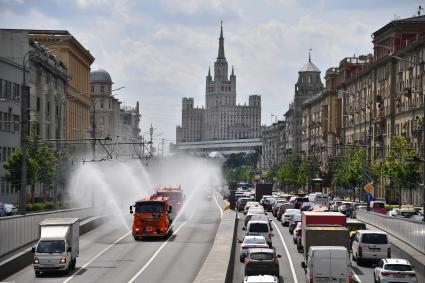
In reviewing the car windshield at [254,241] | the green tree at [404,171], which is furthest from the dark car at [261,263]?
the green tree at [404,171]

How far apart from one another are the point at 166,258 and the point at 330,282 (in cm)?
1457

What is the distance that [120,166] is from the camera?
120 meters

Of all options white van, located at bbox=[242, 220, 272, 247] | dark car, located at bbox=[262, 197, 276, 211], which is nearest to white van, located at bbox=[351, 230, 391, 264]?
white van, located at bbox=[242, 220, 272, 247]

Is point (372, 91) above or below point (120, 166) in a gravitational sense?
above

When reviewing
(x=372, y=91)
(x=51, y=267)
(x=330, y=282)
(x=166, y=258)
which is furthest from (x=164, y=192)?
(x=372, y=91)

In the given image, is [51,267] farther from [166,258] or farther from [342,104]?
[342,104]

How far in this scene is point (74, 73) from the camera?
148 metres

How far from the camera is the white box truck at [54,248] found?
40.4 metres

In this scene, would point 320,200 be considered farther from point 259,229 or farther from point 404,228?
point 404,228

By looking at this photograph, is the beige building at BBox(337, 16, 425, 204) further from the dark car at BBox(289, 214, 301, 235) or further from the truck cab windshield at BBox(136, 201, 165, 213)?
the truck cab windshield at BBox(136, 201, 165, 213)

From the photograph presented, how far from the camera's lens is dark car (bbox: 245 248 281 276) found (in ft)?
125

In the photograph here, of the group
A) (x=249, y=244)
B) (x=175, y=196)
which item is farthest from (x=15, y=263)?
(x=175, y=196)

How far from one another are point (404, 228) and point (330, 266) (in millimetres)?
19747

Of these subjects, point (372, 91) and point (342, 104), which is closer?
point (372, 91)
